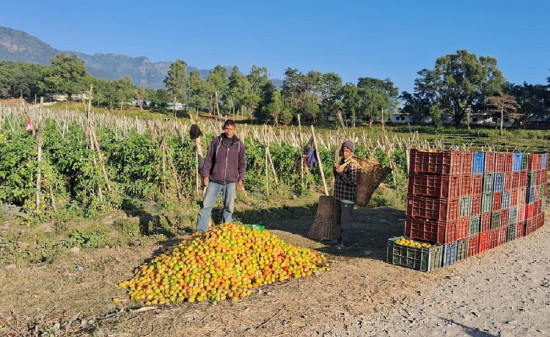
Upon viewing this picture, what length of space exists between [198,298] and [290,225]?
4.26 m

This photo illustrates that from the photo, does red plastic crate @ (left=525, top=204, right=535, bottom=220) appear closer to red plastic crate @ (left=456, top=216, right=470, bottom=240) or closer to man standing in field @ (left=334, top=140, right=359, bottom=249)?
red plastic crate @ (left=456, top=216, right=470, bottom=240)

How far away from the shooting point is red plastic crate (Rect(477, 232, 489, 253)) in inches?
255

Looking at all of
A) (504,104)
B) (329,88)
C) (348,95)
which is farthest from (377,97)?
(504,104)

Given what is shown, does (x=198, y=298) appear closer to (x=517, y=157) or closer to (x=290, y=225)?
(x=290, y=225)

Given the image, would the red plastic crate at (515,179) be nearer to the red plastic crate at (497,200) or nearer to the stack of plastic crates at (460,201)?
the stack of plastic crates at (460,201)

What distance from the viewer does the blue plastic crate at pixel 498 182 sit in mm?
6695

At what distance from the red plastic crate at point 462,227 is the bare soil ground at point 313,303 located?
0.39 meters

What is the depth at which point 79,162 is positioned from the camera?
8.29m

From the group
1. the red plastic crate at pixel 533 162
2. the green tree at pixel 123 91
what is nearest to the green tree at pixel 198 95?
the green tree at pixel 123 91

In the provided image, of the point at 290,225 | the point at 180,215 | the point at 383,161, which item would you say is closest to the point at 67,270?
the point at 180,215

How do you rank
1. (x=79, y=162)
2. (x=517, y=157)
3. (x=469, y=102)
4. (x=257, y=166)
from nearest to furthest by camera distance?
(x=517, y=157) < (x=79, y=162) < (x=257, y=166) < (x=469, y=102)

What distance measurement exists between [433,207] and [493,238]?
75.3 inches

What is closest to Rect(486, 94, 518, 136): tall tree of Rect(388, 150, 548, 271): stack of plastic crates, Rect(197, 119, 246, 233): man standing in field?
Rect(388, 150, 548, 271): stack of plastic crates

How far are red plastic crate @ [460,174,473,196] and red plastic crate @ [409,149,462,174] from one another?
171 mm
